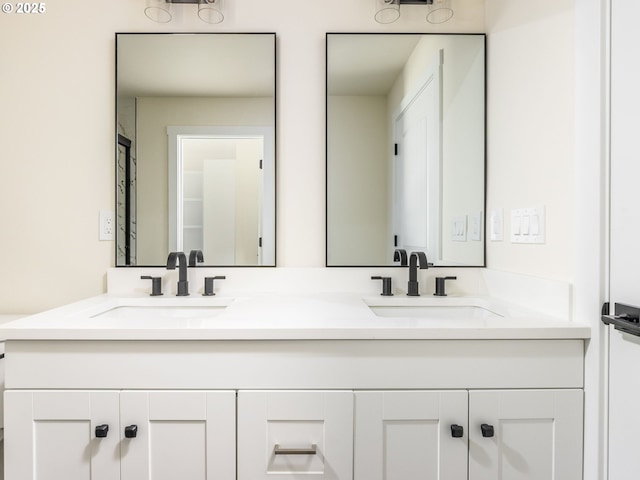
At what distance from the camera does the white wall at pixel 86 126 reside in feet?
5.19

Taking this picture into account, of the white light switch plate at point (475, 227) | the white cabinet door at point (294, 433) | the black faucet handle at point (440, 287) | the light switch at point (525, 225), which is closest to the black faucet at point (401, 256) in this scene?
the black faucet handle at point (440, 287)

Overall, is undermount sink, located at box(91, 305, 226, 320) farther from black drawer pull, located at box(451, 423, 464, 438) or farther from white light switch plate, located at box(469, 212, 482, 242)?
white light switch plate, located at box(469, 212, 482, 242)

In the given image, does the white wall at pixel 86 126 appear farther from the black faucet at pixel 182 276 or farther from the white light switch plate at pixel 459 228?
the white light switch plate at pixel 459 228

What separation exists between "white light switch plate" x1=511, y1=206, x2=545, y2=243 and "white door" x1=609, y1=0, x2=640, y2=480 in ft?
0.85

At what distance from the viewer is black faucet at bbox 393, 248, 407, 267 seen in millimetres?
1535

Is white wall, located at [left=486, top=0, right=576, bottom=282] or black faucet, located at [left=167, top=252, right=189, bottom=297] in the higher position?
white wall, located at [left=486, top=0, right=576, bottom=282]

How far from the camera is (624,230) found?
0.92 metres

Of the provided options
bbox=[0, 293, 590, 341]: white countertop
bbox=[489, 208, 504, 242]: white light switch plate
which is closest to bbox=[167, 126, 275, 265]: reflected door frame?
bbox=[0, 293, 590, 341]: white countertop

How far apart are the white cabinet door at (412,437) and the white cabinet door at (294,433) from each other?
0.03m

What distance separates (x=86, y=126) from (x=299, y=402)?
1.35 m

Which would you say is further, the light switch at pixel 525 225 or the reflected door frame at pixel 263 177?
the reflected door frame at pixel 263 177

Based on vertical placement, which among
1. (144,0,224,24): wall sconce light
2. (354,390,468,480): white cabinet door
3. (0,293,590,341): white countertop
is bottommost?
(354,390,468,480): white cabinet door

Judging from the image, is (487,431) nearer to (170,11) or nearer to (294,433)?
(294,433)

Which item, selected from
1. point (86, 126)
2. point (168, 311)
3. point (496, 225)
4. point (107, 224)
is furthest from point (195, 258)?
point (496, 225)
